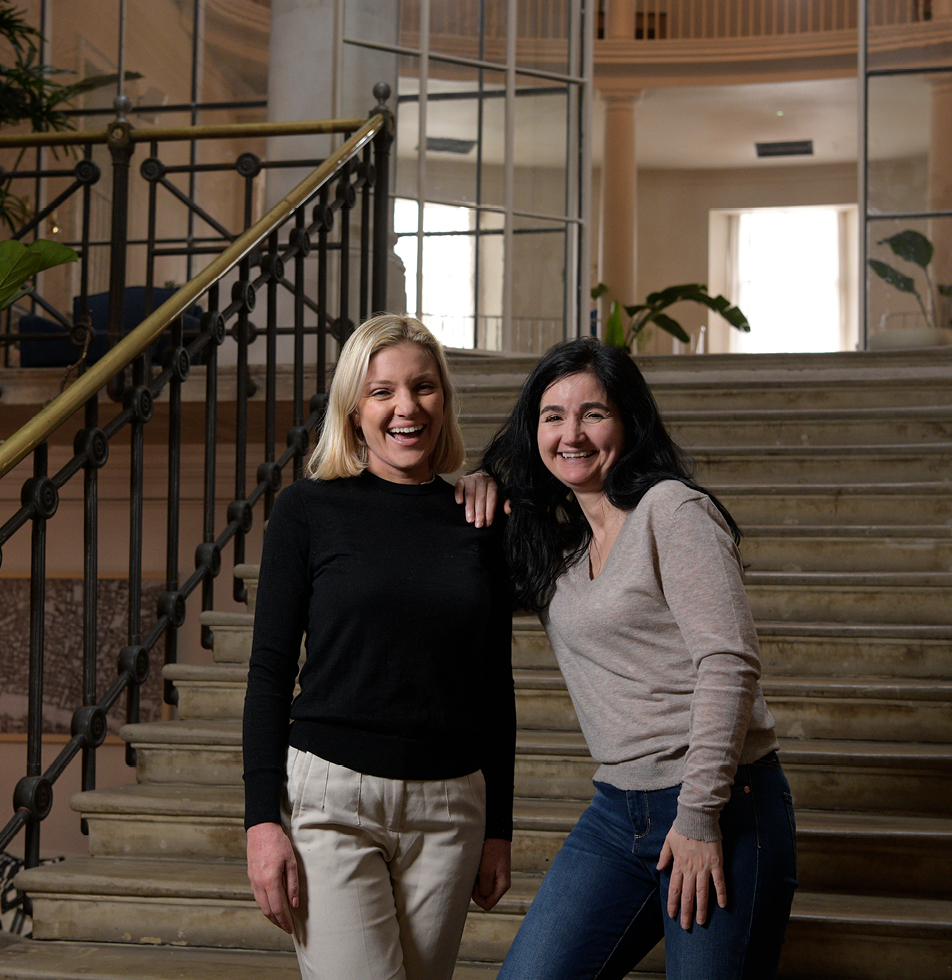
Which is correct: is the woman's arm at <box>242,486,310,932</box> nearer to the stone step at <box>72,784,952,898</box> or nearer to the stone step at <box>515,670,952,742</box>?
the stone step at <box>72,784,952,898</box>

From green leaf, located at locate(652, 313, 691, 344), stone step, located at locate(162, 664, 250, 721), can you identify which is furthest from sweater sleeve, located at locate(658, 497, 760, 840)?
green leaf, located at locate(652, 313, 691, 344)

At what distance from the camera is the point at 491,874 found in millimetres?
1509

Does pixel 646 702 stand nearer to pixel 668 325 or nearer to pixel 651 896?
pixel 651 896

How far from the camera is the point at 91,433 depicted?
2465 mm

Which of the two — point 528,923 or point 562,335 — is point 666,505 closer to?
point 528,923

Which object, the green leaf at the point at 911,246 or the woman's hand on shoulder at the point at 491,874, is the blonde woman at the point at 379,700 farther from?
the green leaf at the point at 911,246

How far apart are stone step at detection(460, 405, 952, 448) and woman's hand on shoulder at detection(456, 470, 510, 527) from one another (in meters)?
2.03

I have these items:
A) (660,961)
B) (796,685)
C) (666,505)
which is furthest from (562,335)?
(666,505)

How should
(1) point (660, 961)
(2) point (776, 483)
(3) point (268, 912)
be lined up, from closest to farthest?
(3) point (268, 912) < (1) point (660, 961) < (2) point (776, 483)

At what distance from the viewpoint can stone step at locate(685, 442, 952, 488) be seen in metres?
3.37

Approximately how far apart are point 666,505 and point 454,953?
64 centimetres

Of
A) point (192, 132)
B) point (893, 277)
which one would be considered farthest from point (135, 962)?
point (893, 277)

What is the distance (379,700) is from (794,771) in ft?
4.43

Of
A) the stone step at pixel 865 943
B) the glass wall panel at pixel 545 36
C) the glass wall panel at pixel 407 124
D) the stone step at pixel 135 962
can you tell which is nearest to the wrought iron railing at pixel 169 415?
the stone step at pixel 135 962
